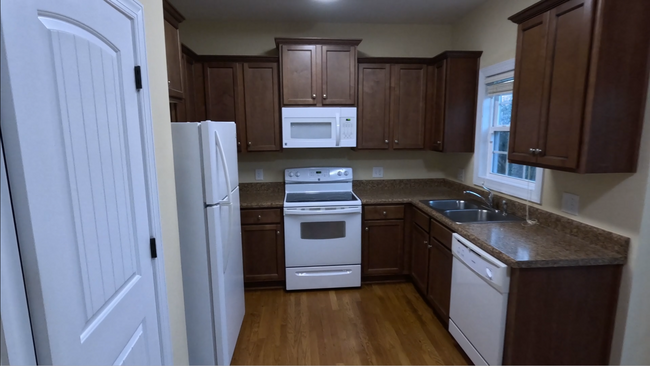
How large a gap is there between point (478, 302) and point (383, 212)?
126cm

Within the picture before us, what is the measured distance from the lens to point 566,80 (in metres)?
1.60

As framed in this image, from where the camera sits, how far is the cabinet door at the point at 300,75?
9.50 feet

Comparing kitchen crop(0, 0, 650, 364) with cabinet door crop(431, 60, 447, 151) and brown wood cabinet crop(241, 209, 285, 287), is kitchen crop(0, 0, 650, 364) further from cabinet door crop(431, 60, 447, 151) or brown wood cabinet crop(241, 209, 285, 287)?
cabinet door crop(431, 60, 447, 151)

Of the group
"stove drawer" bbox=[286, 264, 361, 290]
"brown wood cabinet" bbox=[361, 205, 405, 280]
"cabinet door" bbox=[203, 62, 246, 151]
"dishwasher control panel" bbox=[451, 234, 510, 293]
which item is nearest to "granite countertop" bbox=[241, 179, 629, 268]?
"dishwasher control panel" bbox=[451, 234, 510, 293]

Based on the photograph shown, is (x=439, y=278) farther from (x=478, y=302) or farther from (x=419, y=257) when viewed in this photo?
(x=478, y=302)

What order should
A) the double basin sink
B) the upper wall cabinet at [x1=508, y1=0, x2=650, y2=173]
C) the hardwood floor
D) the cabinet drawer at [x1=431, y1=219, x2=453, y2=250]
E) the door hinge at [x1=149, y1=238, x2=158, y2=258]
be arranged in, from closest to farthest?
the door hinge at [x1=149, y1=238, x2=158, y2=258]
the upper wall cabinet at [x1=508, y1=0, x2=650, y2=173]
the hardwood floor
the cabinet drawer at [x1=431, y1=219, x2=453, y2=250]
the double basin sink

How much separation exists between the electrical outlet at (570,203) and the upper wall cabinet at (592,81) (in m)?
0.34

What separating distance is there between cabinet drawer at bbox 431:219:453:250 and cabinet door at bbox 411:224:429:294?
160 mm

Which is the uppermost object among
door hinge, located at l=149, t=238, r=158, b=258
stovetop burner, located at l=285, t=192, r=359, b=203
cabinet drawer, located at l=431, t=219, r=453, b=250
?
door hinge, located at l=149, t=238, r=158, b=258

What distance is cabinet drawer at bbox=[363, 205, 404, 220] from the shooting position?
2986 millimetres

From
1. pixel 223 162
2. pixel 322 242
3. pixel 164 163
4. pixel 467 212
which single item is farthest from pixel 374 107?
pixel 164 163

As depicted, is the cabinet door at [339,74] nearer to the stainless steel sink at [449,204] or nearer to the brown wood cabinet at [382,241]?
the brown wood cabinet at [382,241]

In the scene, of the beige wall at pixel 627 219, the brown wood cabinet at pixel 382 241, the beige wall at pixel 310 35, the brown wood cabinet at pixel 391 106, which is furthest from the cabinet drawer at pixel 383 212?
the beige wall at pixel 310 35

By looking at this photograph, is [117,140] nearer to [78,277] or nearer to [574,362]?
[78,277]
